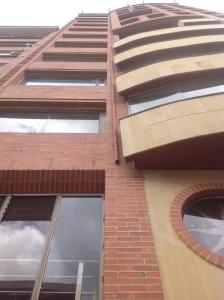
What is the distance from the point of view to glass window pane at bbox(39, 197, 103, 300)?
4207mm

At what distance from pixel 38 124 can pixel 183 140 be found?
166 inches

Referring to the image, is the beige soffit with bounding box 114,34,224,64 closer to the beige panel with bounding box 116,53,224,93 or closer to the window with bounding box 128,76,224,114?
the beige panel with bounding box 116,53,224,93

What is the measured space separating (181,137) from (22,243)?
321 centimetres

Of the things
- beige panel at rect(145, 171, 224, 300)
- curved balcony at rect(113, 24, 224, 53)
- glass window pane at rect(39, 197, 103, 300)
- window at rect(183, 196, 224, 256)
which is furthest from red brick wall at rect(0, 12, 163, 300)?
curved balcony at rect(113, 24, 224, 53)

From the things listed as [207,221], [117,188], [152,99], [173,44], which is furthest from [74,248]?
[173,44]

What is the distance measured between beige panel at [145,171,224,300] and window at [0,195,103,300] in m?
0.97

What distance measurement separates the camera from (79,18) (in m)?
26.9

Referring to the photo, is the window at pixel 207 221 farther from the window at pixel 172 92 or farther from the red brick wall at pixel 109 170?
the window at pixel 172 92

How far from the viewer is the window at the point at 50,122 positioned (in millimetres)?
7812

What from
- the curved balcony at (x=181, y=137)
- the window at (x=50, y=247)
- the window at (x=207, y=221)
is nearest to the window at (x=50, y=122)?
the curved balcony at (x=181, y=137)

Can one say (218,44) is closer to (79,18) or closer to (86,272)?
(86,272)

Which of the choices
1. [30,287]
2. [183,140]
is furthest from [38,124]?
[30,287]

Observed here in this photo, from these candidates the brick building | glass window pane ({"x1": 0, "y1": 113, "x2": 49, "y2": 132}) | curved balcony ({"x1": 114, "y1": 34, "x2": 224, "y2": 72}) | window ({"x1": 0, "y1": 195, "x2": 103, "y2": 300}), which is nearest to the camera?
the brick building

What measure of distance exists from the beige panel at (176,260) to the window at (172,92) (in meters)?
3.10
